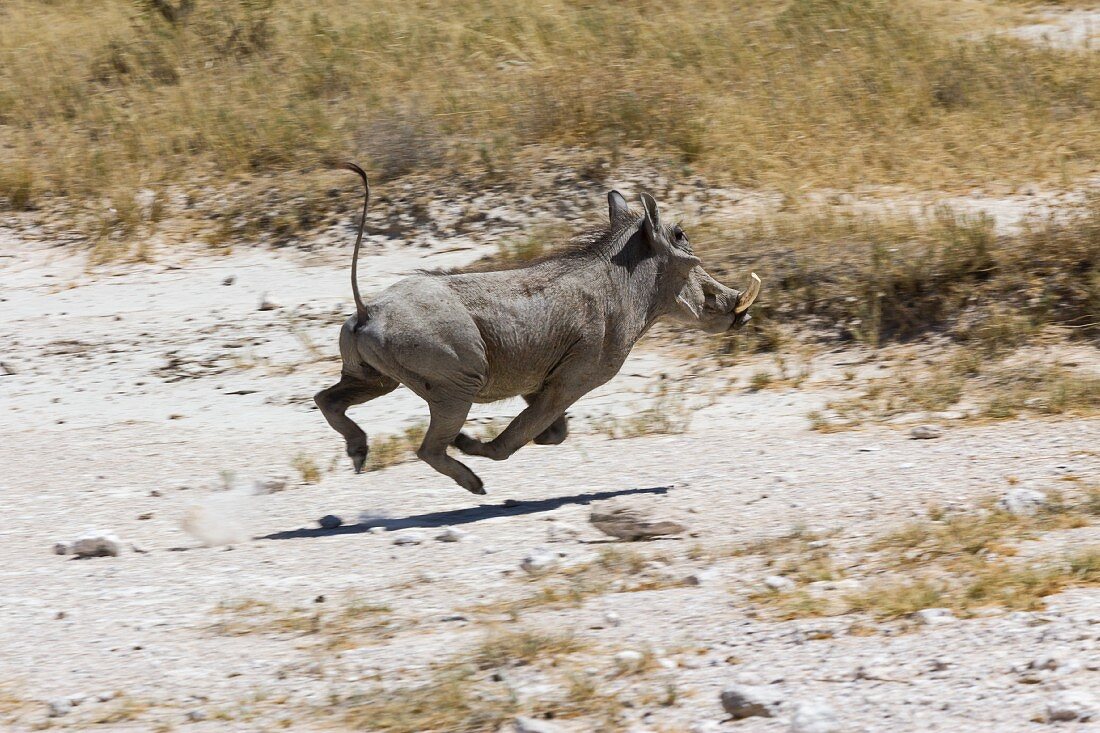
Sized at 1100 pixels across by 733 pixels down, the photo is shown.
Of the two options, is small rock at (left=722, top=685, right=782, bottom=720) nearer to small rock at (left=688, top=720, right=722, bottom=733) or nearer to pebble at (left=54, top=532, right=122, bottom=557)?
small rock at (left=688, top=720, right=722, bottom=733)

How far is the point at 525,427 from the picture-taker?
23.5 feet

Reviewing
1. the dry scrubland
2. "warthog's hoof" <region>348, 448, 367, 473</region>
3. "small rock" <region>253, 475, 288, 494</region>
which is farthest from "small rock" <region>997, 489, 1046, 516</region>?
"small rock" <region>253, 475, 288, 494</region>

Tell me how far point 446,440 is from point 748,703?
3061 mm

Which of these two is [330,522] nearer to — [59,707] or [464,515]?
[464,515]

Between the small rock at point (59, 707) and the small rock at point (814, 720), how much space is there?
7.55 feet

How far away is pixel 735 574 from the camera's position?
560 centimetres

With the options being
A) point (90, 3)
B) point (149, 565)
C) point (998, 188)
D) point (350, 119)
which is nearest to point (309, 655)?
point (149, 565)

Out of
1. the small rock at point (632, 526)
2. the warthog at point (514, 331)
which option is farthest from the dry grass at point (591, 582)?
the warthog at point (514, 331)

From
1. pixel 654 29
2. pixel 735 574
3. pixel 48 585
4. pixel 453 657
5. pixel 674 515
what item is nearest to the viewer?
pixel 453 657

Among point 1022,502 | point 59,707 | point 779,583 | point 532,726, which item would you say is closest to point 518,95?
point 1022,502

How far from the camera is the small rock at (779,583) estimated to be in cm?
531

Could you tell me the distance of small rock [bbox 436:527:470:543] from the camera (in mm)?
6363

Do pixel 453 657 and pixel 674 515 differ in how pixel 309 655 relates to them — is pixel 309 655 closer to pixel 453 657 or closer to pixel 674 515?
pixel 453 657

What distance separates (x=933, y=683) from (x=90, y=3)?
1835cm
